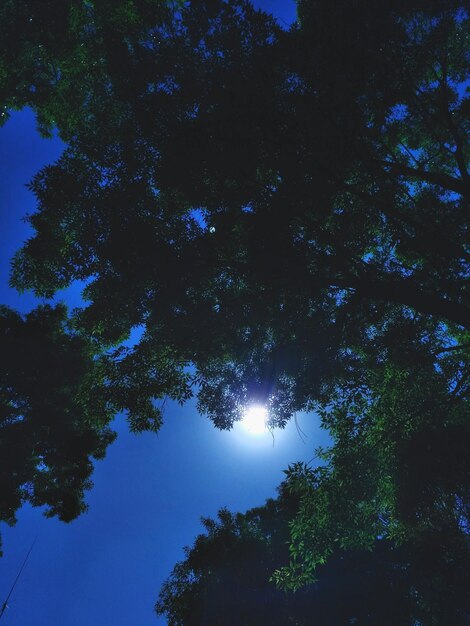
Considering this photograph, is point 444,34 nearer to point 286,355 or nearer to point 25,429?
point 286,355

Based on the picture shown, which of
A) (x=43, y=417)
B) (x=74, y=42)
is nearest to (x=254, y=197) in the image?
(x=74, y=42)

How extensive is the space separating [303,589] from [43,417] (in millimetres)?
15416

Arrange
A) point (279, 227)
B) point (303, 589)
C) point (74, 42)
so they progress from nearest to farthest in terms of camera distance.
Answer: point (279, 227)
point (74, 42)
point (303, 589)

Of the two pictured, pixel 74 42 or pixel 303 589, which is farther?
pixel 303 589

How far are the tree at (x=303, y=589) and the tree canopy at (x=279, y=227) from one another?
5159 millimetres

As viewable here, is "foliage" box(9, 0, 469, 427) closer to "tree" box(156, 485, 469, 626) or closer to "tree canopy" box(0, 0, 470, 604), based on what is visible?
"tree canopy" box(0, 0, 470, 604)

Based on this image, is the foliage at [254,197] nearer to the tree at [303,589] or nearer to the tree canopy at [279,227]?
the tree canopy at [279,227]

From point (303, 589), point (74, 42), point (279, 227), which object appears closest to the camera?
point (279, 227)

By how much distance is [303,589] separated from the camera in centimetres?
1505

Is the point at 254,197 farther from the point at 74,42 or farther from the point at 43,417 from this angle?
the point at 43,417

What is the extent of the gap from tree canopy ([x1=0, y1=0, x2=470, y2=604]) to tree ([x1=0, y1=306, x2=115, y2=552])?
22.3ft

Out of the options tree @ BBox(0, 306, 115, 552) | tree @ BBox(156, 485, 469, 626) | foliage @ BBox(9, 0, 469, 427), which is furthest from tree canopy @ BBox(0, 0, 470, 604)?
tree @ BBox(0, 306, 115, 552)

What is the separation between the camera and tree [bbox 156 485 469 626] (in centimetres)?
1341

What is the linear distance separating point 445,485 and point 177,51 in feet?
59.9
